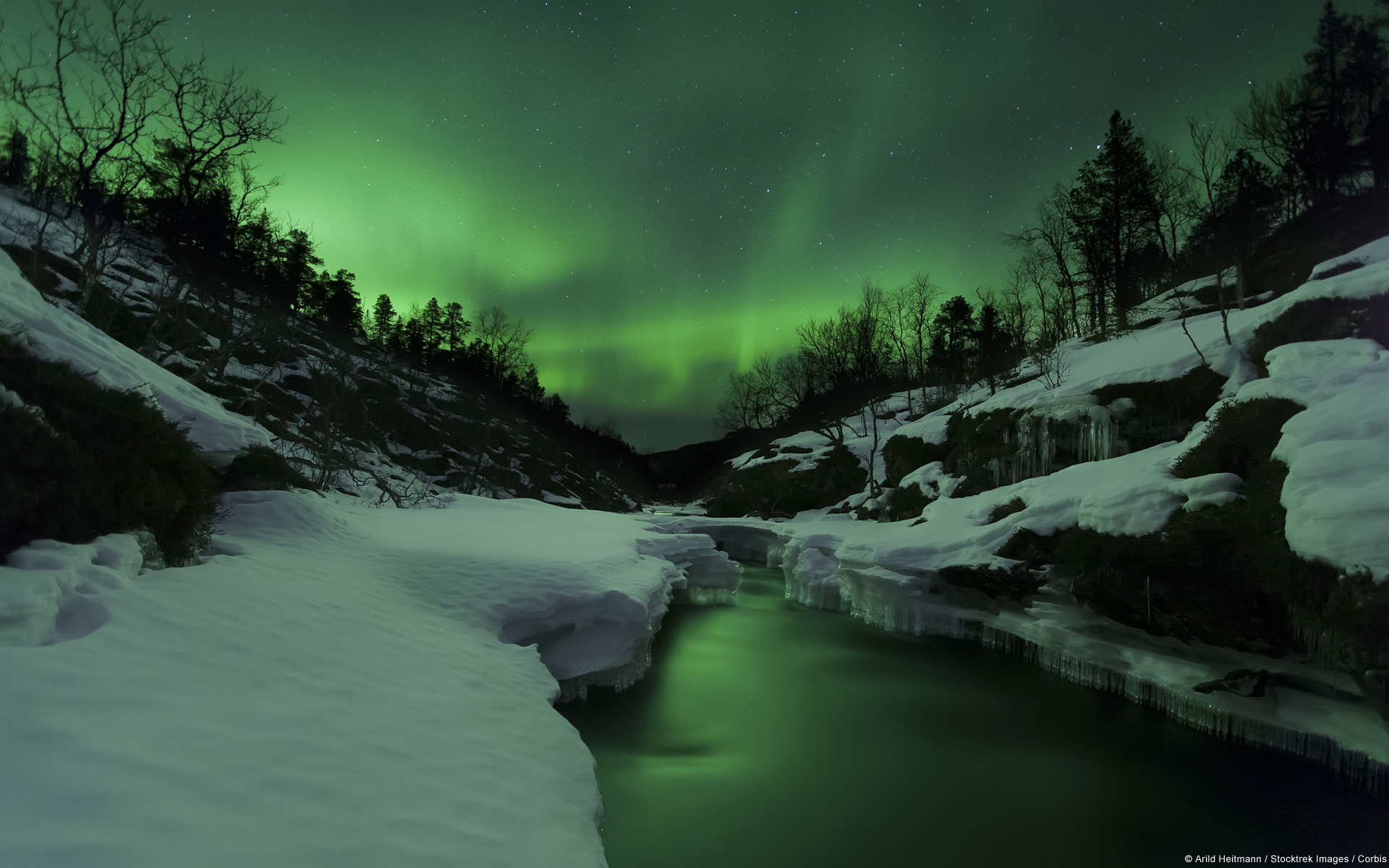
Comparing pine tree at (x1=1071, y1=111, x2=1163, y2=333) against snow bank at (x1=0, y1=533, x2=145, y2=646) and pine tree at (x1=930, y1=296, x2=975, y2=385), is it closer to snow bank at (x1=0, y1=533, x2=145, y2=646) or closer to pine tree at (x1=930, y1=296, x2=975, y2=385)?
pine tree at (x1=930, y1=296, x2=975, y2=385)

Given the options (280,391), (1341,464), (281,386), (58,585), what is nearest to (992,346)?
(1341,464)

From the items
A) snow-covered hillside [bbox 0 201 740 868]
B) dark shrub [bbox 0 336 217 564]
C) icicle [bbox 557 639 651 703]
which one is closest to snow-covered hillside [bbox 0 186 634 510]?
snow-covered hillside [bbox 0 201 740 868]

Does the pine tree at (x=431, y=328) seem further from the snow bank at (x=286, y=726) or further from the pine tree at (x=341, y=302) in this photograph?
the snow bank at (x=286, y=726)

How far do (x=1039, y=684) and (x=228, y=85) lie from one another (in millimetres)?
26857

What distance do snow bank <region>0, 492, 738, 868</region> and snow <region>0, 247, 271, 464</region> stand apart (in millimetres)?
1590

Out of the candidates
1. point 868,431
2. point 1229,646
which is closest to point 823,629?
point 1229,646

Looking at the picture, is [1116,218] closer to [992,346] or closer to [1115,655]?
[992,346]

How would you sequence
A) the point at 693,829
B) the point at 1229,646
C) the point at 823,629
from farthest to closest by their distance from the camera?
1. the point at 823,629
2. the point at 1229,646
3. the point at 693,829

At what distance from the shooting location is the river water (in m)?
5.96

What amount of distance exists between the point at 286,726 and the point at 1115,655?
12.4m

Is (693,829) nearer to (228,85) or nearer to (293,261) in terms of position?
(228,85)

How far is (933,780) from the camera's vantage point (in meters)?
7.35

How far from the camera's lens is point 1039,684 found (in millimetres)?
10422

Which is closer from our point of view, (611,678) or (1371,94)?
(611,678)
